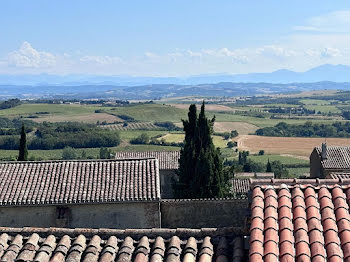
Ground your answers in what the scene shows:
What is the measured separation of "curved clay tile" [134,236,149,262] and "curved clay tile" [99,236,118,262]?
36 cm

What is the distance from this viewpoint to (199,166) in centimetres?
2773

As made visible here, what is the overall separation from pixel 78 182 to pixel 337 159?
2410cm

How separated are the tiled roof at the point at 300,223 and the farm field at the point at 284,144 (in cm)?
7648

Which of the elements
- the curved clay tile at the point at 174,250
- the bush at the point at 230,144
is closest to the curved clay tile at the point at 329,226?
the curved clay tile at the point at 174,250

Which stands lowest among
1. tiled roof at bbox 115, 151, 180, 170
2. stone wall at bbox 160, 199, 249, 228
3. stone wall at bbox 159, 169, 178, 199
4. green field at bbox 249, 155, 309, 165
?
green field at bbox 249, 155, 309, 165

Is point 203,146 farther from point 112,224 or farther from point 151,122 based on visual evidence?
point 151,122

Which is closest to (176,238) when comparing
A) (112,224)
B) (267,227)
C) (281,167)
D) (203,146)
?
(267,227)

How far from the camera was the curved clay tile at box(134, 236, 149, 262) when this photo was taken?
7676mm

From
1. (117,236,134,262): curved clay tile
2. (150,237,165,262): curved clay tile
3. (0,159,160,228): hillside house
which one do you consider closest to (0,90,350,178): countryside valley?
(0,159,160,228): hillside house

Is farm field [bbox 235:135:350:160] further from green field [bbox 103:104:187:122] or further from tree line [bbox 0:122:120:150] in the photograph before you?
green field [bbox 103:104:187:122]

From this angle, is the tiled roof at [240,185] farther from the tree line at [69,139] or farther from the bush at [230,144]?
the bush at [230,144]

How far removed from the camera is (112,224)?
1947 centimetres

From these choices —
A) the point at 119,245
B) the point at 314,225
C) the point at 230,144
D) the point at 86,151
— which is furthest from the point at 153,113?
the point at 314,225

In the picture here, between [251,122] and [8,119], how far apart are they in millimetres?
71928
